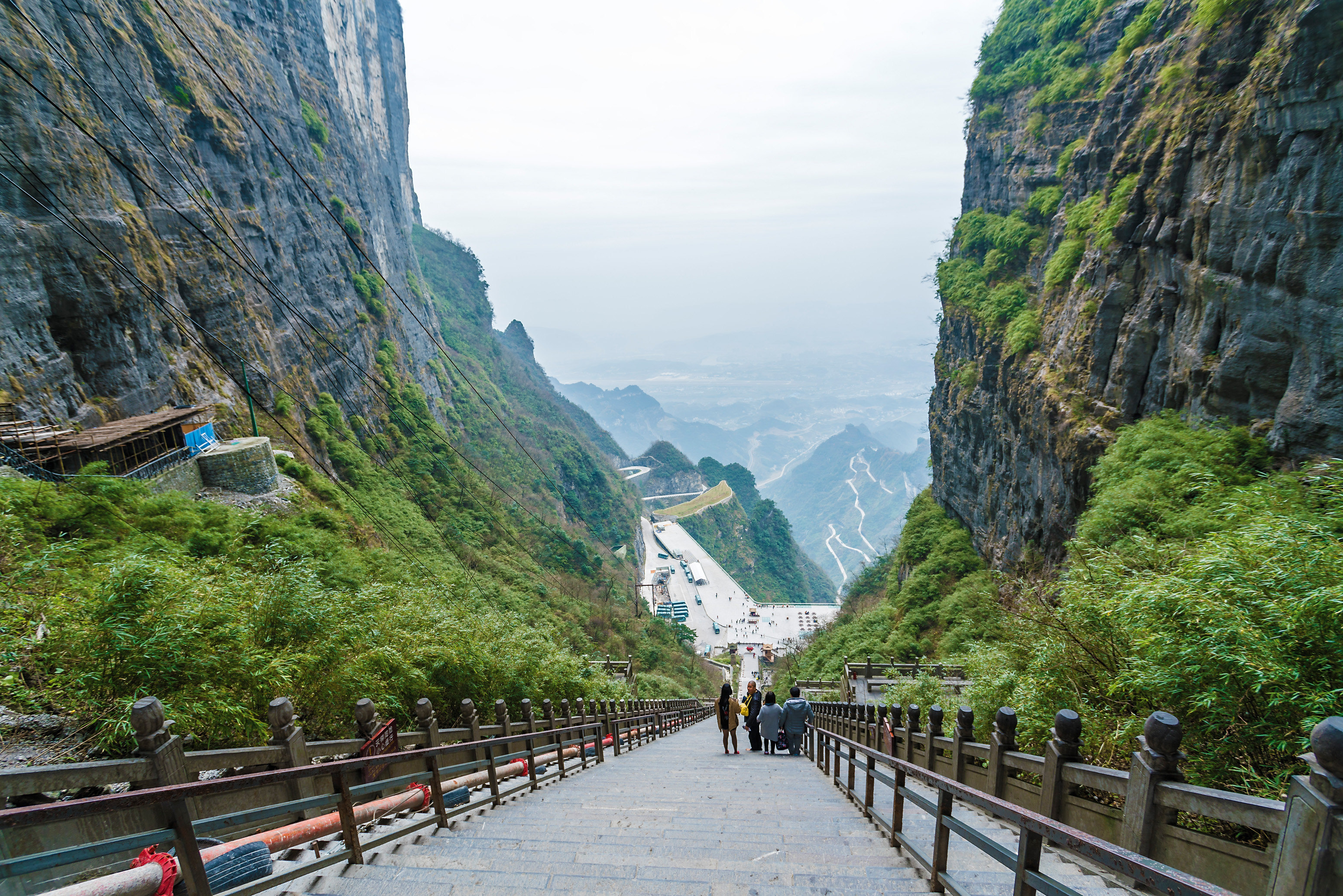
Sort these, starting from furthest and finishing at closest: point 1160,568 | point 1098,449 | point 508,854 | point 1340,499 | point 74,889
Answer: point 1098,449 → point 1160,568 → point 1340,499 → point 508,854 → point 74,889

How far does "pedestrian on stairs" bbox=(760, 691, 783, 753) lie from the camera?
10430 millimetres

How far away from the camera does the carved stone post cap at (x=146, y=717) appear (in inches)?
93.1

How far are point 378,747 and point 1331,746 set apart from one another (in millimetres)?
4631

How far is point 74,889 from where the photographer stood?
6.54ft

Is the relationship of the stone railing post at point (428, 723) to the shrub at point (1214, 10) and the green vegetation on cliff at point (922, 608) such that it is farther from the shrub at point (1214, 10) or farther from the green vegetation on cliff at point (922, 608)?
the shrub at point (1214, 10)

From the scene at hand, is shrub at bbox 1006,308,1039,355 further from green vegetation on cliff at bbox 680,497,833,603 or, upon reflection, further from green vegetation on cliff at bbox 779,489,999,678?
green vegetation on cliff at bbox 680,497,833,603

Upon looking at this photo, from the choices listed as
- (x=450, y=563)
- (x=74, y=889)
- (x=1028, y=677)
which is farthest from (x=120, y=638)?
(x=450, y=563)

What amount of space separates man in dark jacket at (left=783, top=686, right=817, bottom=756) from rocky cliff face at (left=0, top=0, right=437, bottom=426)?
18299mm

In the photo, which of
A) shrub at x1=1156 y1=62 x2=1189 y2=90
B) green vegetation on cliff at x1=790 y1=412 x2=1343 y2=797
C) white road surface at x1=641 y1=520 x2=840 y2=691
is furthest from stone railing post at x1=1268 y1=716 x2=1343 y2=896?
white road surface at x1=641 y1=520 x2=840 y2=691

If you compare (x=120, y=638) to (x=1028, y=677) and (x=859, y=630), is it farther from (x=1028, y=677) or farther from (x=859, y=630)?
(x=859, y=630)

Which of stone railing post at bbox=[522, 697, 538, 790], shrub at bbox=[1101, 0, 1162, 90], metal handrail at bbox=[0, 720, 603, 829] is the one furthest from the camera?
shrub at bbox=[1101, 0, 1162, 90]

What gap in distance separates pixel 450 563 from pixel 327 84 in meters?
39.8

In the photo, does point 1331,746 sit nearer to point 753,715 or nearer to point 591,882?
point 591,882

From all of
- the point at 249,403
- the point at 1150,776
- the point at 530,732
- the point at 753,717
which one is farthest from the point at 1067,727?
the point at 249,403
